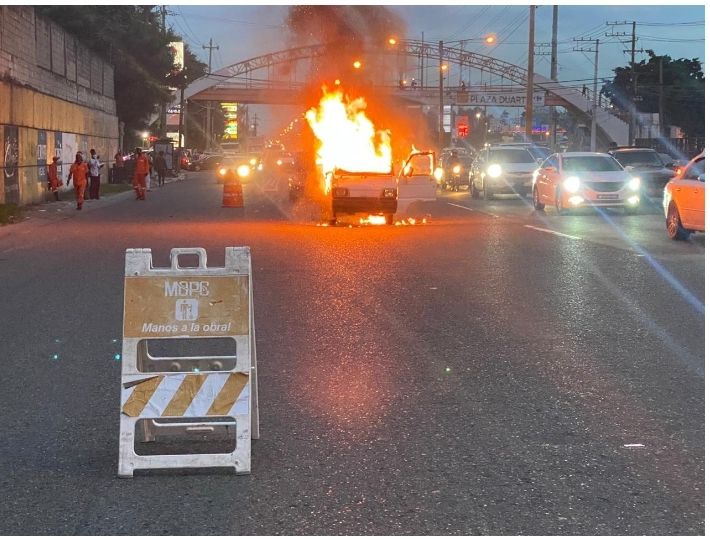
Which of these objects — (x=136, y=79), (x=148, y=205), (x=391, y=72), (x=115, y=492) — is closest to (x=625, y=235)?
(x=115, y=492)

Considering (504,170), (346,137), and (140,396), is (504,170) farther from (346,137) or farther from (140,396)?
(140,396)

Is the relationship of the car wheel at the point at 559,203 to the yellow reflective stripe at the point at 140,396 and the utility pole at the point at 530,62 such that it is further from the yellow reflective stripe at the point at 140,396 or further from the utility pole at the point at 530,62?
the utility pole at the point at 530,62

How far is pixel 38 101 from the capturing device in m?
32.1

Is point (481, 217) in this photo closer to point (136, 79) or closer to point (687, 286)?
point (687, 286)

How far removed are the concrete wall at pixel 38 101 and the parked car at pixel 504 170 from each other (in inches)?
570

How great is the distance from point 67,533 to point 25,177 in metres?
27.5

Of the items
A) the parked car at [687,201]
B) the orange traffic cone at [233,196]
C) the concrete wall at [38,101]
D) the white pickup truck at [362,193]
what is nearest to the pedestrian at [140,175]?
the concrete wall at [38,101]

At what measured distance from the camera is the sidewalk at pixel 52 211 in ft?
74.6

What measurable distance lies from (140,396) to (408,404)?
2.01 meters

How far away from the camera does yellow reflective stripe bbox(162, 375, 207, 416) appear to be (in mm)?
5293

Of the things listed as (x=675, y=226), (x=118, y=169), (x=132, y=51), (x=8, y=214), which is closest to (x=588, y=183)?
(x=675, y=226)

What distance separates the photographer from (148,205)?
3334 centimetres

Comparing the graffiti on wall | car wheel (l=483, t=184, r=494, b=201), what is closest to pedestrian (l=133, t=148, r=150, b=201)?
the graffiti on wall

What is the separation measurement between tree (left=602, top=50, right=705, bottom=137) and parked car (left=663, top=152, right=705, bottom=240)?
7804 centimetres
